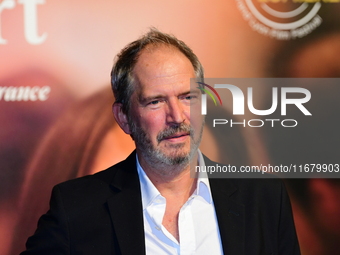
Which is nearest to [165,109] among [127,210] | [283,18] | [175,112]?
[175,112]

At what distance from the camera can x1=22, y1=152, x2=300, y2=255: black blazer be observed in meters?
1.91

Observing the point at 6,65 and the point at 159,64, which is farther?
A: the point at 6,65

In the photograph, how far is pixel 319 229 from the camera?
99.3 inches

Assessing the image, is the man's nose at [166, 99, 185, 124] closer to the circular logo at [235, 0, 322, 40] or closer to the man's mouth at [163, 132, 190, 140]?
the man's mouth at [163, 132, 190, 140]

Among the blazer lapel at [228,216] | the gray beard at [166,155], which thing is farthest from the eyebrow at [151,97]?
the blazer lapel at [228,216]

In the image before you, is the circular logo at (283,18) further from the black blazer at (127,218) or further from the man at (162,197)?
the black blazer at (127,218)

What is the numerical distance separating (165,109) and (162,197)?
1.33 ft

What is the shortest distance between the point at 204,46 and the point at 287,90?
538 millimetres

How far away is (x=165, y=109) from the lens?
202 cm

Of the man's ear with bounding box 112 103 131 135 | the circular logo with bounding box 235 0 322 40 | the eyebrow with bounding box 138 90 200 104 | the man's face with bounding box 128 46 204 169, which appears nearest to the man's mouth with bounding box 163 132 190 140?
the man's face with bounding box 128 46 204 169

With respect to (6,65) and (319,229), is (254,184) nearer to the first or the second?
(319,229)

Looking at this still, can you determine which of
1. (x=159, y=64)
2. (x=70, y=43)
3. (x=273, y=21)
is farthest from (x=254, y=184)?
(x=70, y=43)

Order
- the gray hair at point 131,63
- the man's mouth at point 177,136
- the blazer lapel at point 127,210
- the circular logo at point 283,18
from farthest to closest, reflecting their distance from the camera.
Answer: the circular logo at point 283,18 → the gray hair at point 131,63 → the man's mouth at point 177,136 → the blazer lapel at point 127,210

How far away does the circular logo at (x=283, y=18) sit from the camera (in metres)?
2.49
